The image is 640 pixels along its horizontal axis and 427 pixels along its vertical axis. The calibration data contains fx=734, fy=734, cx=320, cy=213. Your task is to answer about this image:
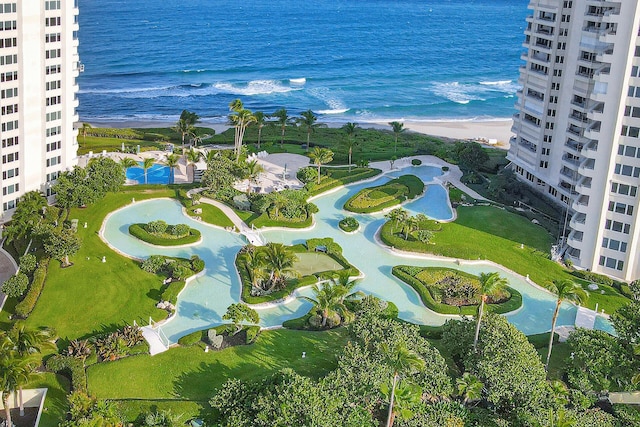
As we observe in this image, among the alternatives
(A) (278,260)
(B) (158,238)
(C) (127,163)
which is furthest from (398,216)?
(C) (127,163)

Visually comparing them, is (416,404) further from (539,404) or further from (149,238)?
(149,238)

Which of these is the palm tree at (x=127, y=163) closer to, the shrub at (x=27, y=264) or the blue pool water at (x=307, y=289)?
the blue pool water at (x=307, y=289)

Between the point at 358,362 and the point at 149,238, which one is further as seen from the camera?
the point at 149,238

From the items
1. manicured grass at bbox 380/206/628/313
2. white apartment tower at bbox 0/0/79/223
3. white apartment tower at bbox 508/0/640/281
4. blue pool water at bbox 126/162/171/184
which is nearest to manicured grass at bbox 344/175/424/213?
manicured grass at bbox 380/206/628/313

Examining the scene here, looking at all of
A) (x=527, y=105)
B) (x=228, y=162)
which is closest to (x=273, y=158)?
(x=228, y=162)

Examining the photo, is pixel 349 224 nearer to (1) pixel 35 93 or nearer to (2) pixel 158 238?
(2) pixel 158 238

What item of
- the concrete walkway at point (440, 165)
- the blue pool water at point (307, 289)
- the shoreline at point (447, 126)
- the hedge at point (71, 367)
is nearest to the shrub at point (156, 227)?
the blue pool water at point (307, 289)
